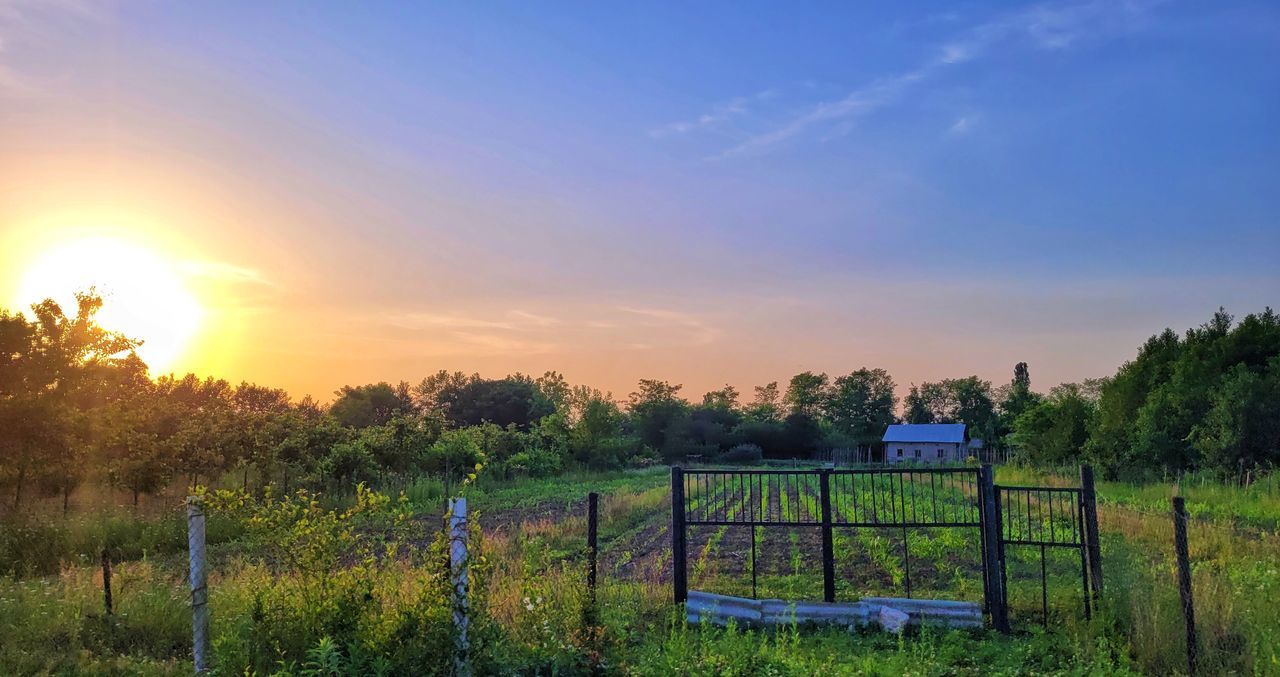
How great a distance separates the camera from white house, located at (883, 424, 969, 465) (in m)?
75.1

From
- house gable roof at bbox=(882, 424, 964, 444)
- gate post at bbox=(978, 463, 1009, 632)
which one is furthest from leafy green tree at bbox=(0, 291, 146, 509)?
house gable roof at bbox=(882, 424, 964, 444)

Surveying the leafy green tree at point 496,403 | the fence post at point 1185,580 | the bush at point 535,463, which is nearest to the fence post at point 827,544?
the fence post at point 1185,580

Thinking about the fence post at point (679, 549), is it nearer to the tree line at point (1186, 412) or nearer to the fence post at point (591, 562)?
the fence post at point (591, 562)

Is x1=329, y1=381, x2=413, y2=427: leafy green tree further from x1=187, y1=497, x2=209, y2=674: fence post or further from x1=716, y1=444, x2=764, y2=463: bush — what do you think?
x1=187, y1=497, x2=209, y2=674: fence post

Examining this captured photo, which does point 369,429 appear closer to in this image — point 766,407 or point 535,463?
point 535,463

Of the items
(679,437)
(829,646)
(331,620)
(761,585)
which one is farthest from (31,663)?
(679,437)

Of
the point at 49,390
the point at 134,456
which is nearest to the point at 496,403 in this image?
the point at 134,456

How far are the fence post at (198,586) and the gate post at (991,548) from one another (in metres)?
7.65

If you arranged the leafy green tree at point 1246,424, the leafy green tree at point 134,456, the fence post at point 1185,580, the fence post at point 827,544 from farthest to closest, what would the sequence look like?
the leafy green tree at point 1246,424 → the leafy green tree at point 134,456 → the fence post at point 827,544 → the fence post at point 1185,580

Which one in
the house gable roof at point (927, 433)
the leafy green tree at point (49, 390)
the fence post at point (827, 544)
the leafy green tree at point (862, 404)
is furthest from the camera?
the leafy green tree at point (862, 404)

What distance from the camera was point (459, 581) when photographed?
19.3ft

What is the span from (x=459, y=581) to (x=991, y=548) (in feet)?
19.5

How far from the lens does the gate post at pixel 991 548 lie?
27.7 feet

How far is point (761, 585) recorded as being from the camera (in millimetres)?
10773
